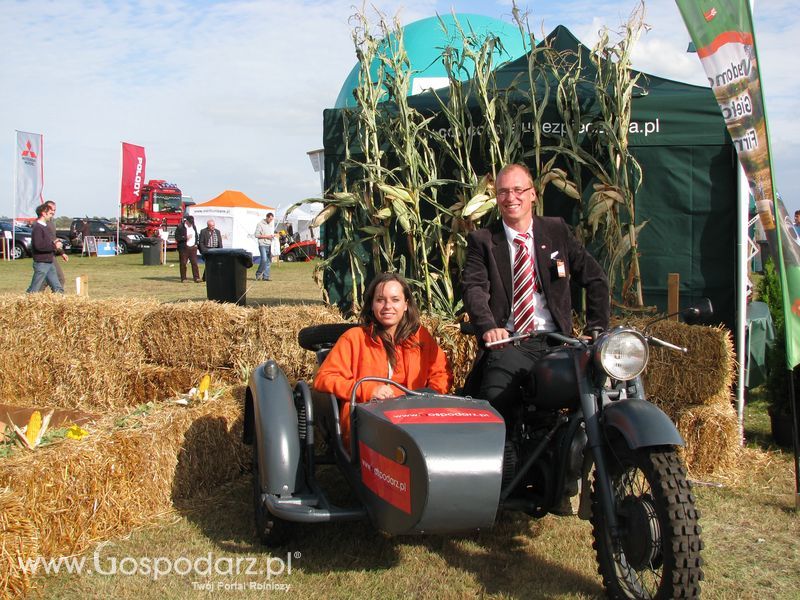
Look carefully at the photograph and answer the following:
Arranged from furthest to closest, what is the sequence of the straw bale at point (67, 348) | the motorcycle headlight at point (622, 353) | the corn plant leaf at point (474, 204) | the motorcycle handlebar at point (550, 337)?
the straw bale at point (67, 348) → the corn plant leaf at point (474, 204) → the motorcycle handlebar at point (550, 337) → the motorcycle headlight at point (622, 353)

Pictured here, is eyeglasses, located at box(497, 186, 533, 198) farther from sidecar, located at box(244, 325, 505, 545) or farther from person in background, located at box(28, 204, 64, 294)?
person in background, located at box(28, 204, 64, 294)

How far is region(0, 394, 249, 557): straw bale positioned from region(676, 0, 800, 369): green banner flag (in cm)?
314

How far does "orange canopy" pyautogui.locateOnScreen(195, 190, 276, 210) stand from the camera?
85.9 feet

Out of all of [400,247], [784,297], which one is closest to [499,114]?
[400,247]

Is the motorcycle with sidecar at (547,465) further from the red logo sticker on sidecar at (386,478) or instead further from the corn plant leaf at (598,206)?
the corn plant leaf at (598,206)

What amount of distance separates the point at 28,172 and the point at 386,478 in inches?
880

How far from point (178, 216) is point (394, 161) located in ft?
102

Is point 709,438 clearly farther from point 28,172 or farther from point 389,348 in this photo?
point 28,172

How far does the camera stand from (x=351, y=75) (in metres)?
A: 11.3

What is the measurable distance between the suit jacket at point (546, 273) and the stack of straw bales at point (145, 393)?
1.41 metres

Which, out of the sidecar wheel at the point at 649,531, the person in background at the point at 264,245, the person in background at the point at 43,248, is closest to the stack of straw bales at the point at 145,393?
the sidecar wheel at the point at 649,531

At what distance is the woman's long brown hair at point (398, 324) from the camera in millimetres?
3627

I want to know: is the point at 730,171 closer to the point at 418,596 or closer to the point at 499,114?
the point at 499,114

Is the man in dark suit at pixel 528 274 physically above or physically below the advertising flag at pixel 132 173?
below
